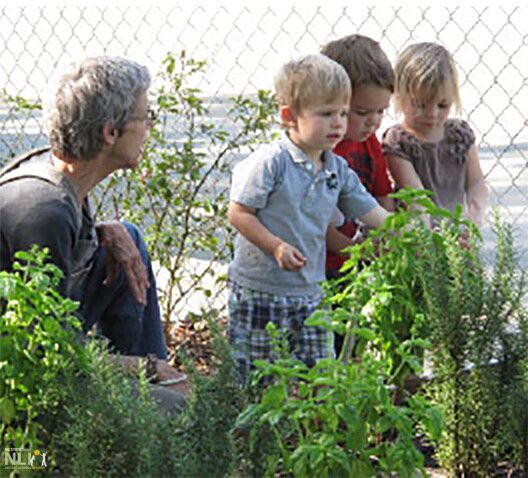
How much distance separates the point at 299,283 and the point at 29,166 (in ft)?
3.41

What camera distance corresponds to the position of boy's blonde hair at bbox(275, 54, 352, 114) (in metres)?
4.42

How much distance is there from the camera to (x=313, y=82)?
4.44 meters

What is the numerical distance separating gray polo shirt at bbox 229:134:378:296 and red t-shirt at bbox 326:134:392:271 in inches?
10.2

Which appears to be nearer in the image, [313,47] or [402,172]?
[402,172]

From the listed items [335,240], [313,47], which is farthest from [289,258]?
[313,47]

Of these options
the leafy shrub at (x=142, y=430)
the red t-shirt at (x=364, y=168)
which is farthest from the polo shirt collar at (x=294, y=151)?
the leafy shrub at (x=142, y=430)

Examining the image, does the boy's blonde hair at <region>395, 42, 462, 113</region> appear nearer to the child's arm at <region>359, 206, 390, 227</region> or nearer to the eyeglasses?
the child's arm at <region>359, 206, 390, 227</region>

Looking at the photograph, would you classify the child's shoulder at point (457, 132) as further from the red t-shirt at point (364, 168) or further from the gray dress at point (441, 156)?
the red t-shirt at point (364, 168)

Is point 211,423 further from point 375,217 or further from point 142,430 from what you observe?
point 375,217

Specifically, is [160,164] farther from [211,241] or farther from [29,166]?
[29,166]

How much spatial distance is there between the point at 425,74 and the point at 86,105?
5.06 ft

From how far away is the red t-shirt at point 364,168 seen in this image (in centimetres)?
483

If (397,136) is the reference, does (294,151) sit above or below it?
below

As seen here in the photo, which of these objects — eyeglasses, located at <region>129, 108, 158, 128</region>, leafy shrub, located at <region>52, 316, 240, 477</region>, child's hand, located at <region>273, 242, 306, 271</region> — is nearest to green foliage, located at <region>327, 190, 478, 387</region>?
leafy shrub, located at <region>52, 316, 240, 477</region>
